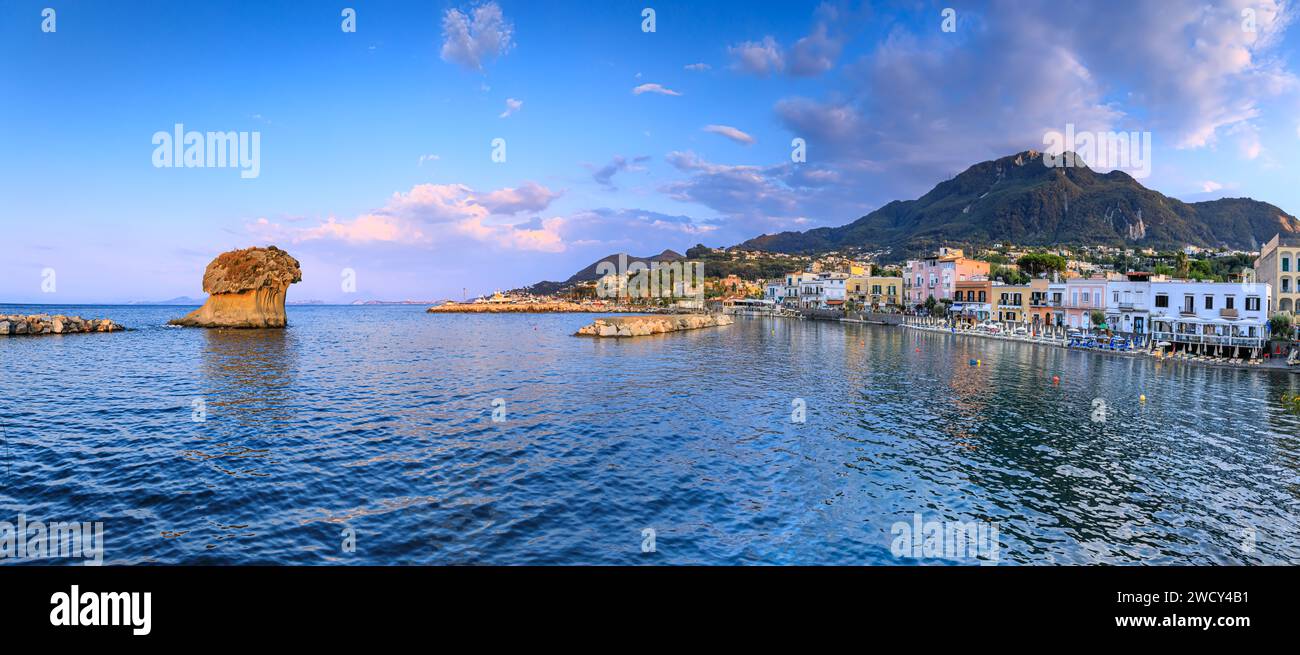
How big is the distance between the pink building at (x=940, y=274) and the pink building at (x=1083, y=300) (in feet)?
71.8

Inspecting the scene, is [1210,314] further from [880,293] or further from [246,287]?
[246,287]

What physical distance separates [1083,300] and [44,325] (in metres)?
108

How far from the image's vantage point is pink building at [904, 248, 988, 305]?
89.2 metres

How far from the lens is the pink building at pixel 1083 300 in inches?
2371

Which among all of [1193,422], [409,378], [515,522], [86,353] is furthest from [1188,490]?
[86,353]

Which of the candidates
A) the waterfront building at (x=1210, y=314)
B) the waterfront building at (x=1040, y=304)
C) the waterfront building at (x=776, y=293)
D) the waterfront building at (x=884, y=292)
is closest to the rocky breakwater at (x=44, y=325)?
the waterfront building at (x=1210, y=314)

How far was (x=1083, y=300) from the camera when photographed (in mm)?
62469

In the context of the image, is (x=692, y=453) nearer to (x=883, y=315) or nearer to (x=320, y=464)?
(x=320, y=464)

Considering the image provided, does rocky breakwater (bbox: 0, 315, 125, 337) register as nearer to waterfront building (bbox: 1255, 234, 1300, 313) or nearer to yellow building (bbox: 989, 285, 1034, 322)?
yellow building (bbox: 989, 285, 1034, 322)

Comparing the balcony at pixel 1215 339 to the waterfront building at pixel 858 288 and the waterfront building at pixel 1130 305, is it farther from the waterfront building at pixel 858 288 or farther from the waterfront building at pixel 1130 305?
the waterfront building at pixel 858 288

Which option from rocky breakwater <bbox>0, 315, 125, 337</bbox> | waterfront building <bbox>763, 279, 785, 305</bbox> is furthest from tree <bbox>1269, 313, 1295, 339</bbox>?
rocky breakwater <bbox>0, 315, 125, 337</bbox>

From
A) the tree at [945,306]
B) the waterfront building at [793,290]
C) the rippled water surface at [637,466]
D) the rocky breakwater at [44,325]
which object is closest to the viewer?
the rippled water surface at [637,466]

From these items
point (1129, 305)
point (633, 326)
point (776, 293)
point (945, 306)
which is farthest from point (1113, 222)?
point (633, 326)
